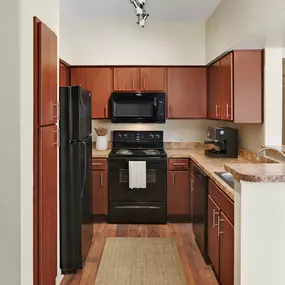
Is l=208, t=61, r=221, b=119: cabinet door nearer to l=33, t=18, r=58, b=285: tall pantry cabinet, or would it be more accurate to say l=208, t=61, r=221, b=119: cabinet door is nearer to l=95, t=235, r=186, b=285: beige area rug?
l=95, t=235, r=186, b=285: beige area rug

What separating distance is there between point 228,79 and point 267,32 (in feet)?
3.56

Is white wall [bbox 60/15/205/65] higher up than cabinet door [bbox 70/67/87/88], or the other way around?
white wall [bbox 60/15/205/65]

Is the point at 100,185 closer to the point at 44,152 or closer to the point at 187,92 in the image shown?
the point at 187,92

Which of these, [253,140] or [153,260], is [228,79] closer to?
[253,140]

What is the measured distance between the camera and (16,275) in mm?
2021

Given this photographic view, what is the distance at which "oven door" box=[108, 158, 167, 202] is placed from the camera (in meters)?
5.01

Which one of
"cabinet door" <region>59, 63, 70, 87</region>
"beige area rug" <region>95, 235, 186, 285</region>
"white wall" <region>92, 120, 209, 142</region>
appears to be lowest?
"beige area rug" <region>95, 235, 186, 285</region>

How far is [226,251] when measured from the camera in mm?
2814

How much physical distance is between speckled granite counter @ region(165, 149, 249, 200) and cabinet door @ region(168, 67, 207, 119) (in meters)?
0.50

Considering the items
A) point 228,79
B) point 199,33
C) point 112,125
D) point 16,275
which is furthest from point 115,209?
point 16,275

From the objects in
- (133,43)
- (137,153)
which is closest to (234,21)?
(133,43)

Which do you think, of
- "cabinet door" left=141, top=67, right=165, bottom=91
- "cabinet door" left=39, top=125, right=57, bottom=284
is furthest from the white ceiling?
"cabinet door" left=39, top=125, right=57, bottom=284

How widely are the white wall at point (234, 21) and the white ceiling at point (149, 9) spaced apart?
7.0 inches

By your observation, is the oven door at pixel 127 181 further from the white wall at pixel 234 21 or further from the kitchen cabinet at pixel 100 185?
the white wall at pixel 234 21
